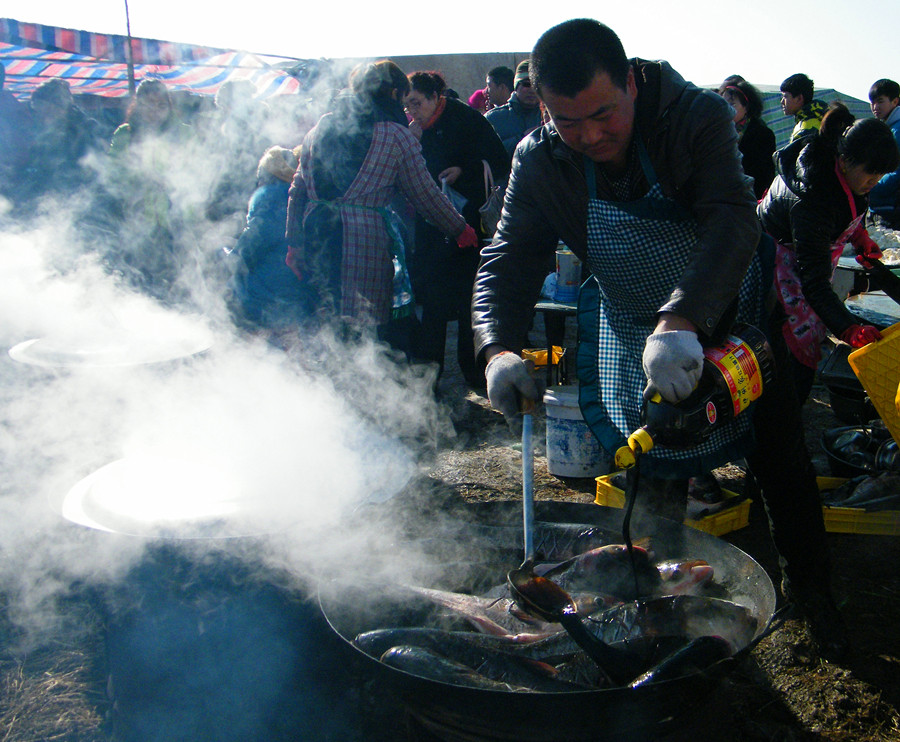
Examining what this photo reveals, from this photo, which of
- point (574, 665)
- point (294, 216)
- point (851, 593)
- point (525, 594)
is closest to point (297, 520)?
point (525, 594)

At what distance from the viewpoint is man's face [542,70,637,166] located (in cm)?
193

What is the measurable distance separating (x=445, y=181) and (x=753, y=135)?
296 centimetres

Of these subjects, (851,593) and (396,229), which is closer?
(851,593)

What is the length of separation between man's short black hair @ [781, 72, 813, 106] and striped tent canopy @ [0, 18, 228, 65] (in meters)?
11.9

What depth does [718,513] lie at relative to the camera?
357cm

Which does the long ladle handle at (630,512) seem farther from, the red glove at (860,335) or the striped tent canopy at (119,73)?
the striped tent canopy at (119,73)

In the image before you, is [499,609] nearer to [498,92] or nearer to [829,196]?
[829,196]

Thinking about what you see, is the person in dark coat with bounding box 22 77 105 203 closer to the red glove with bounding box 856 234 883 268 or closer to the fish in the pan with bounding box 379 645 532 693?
the fish in the pan with bounding box 379 645 532 693

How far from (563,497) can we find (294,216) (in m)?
2.58

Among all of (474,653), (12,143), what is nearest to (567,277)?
(474,653)

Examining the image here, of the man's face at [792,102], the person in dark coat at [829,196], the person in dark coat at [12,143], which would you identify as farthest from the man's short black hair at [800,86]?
the person in dark coat at [12,143]

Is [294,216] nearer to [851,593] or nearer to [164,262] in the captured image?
[164,262]

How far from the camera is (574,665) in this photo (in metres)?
1.93

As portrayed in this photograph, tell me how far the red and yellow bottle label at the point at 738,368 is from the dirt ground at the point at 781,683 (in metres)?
0.79
